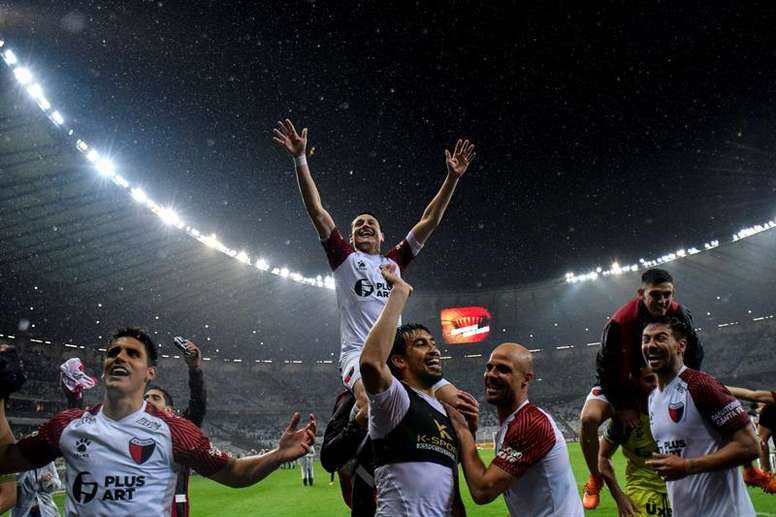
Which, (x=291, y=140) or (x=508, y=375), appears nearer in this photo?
(x=508, y=375)

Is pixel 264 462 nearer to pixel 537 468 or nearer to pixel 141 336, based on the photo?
pixel 141 336

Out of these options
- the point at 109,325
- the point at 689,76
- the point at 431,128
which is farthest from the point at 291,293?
the point at 689,76

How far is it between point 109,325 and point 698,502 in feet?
137

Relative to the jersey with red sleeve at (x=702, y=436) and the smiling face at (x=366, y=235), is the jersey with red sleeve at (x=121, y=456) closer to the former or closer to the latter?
the smiling face at (x=366, y=235)

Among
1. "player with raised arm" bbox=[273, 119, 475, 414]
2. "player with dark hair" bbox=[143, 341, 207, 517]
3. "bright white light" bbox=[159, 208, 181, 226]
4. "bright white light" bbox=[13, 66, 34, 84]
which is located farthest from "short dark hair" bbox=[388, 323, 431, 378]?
"bright white light" bbox=[159, 208, 181, 226]

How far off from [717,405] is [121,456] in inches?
151

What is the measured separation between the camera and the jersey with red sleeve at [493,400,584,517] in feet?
11.7

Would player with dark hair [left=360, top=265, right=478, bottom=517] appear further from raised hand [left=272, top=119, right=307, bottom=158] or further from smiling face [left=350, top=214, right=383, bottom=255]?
raised hand [left=272, top=119, right=307, bottom=158]

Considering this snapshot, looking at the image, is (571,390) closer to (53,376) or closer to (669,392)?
(53,376)

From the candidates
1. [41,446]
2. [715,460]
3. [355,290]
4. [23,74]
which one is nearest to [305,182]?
[355,290]

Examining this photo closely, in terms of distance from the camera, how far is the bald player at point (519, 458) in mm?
3480

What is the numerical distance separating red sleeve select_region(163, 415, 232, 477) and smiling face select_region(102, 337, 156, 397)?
1.08 feet

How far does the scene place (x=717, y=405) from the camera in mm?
4039

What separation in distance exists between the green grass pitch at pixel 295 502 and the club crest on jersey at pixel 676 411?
6890mm
